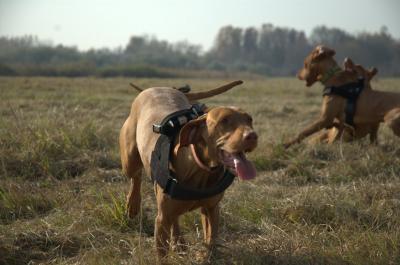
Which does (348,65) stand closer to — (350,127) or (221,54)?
(350,127)

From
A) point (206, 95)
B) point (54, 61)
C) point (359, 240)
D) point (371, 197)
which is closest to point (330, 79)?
point (371, 197)

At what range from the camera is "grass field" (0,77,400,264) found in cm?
352

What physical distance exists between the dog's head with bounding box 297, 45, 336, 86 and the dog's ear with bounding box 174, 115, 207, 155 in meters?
5.27

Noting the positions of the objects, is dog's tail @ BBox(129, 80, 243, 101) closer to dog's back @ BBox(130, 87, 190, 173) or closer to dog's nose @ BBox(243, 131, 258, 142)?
dog's back @ BBox(130, 87, 190, 173)

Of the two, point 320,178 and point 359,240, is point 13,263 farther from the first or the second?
point 320,178

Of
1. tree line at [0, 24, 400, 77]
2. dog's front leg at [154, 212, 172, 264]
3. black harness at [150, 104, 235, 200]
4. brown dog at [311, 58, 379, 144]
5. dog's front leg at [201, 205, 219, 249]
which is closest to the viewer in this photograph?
black harness at [150, 104, 235, 200]

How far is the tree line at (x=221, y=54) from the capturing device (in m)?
39.1

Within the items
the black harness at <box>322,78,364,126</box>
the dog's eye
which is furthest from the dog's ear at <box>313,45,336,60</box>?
the dog's eye

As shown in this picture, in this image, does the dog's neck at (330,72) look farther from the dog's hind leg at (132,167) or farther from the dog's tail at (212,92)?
the dog's hind leg at (132,167)

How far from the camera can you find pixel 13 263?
368 cm

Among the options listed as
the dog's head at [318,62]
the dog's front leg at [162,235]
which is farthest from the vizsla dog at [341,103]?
the dog's front leg at [162,235]

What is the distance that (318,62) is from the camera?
26.0 feet

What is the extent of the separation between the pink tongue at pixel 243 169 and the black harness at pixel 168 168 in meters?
0.42

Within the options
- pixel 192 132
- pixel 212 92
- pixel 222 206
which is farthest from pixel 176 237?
pixel 212 92
